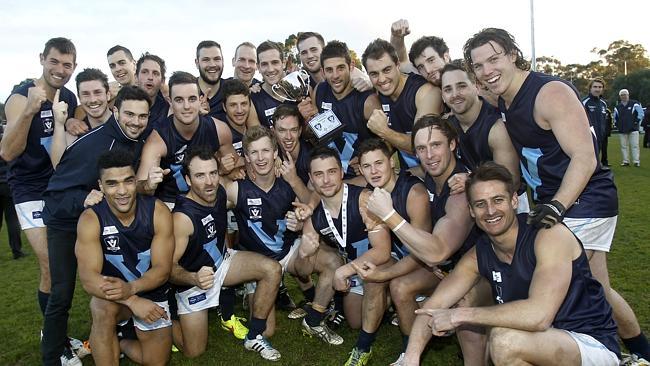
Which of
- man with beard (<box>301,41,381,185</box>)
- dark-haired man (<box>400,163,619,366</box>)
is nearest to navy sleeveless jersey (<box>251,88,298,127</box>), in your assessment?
man with beard (<box>301,41,381,185</box>)

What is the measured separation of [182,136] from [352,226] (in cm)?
215

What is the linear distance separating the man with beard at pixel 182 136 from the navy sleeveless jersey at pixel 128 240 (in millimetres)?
803

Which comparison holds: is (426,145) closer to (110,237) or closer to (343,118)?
(343,118)

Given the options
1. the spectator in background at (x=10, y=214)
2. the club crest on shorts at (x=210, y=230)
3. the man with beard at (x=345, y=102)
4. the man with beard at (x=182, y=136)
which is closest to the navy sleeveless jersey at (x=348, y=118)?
the man with beard at (x=345, y=102)

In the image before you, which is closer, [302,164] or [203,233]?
[203,233]

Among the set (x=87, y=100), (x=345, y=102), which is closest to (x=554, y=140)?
(x=345, y=102)

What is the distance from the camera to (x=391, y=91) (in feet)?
17.7

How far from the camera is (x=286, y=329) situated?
548 centimetres

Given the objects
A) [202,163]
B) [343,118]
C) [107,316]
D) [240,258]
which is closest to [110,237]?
[107,316]

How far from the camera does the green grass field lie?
15.6ft

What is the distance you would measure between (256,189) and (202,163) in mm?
777

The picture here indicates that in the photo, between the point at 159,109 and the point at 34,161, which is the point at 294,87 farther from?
the point at 34,161

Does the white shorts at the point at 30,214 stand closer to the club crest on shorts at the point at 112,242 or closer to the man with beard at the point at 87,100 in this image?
the man with beard at the point at 87,100

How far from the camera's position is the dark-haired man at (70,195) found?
4426mm
